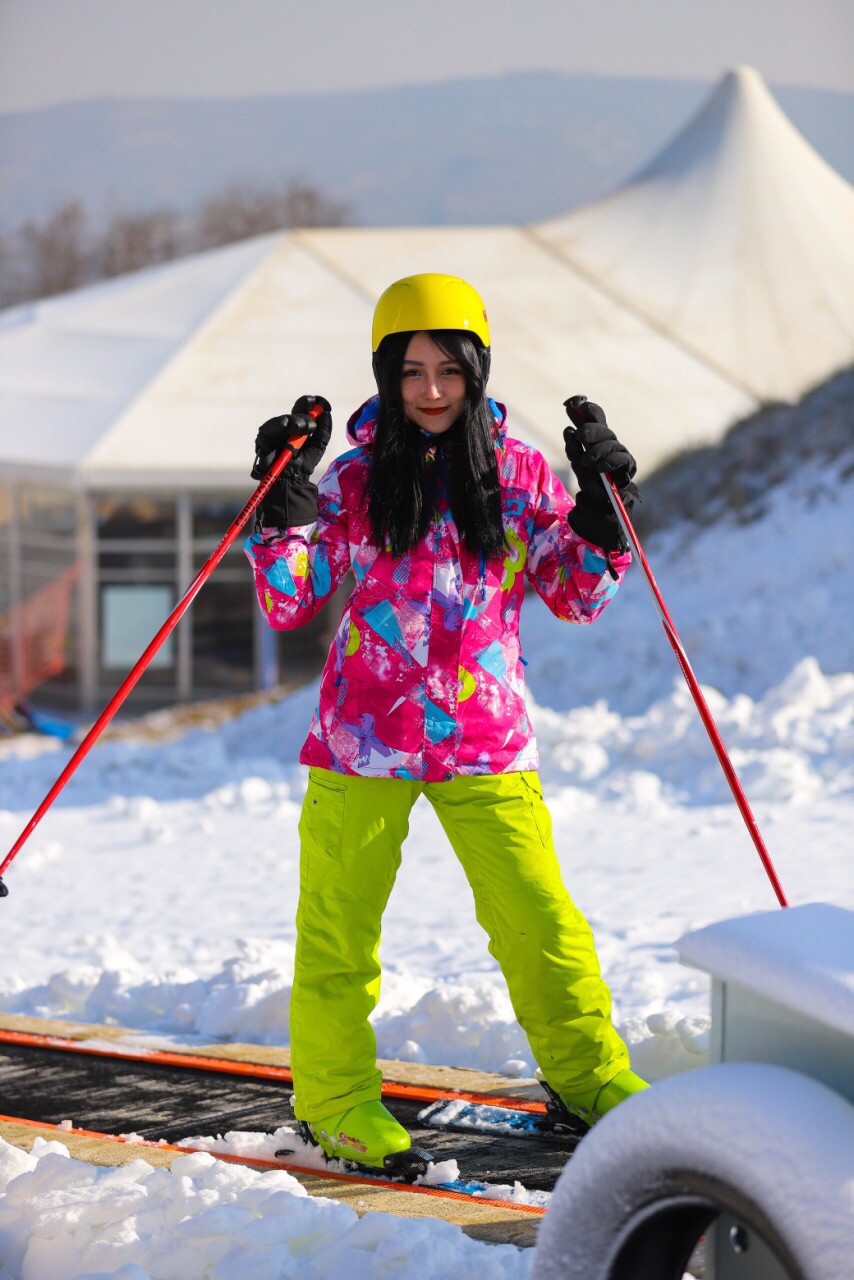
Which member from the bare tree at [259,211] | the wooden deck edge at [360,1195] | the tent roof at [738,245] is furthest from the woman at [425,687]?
the bare tree at [259,211]

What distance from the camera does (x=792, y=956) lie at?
5.74 ft

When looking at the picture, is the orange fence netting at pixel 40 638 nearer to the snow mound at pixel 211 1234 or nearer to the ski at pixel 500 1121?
the ski at pixel 500 1121

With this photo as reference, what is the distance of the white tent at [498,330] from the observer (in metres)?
13.0

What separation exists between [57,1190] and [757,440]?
1311cm

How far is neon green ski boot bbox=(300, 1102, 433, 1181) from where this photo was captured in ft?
8.95

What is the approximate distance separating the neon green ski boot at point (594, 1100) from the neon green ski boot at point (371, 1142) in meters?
0.30

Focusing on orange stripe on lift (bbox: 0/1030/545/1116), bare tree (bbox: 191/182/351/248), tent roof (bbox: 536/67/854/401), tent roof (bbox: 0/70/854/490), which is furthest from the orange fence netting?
bare tree (bbox: 191/182/351/248)

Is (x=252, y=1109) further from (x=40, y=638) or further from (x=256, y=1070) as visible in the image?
(x=40, y=638)

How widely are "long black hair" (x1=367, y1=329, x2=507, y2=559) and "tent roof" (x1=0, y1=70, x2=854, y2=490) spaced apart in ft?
32.6

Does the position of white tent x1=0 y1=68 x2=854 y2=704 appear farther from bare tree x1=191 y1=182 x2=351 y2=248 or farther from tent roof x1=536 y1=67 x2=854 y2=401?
bare tree x1=191 y1=182 x2=351 y2=248

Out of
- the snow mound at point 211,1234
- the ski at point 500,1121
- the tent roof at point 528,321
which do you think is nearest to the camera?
the snow mound at point 211,1234

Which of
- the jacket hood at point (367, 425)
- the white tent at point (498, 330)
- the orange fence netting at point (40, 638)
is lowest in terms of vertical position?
the jacket hood at point (367, 425)

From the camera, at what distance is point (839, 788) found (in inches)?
272

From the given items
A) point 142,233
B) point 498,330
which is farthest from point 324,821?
point 142,233
